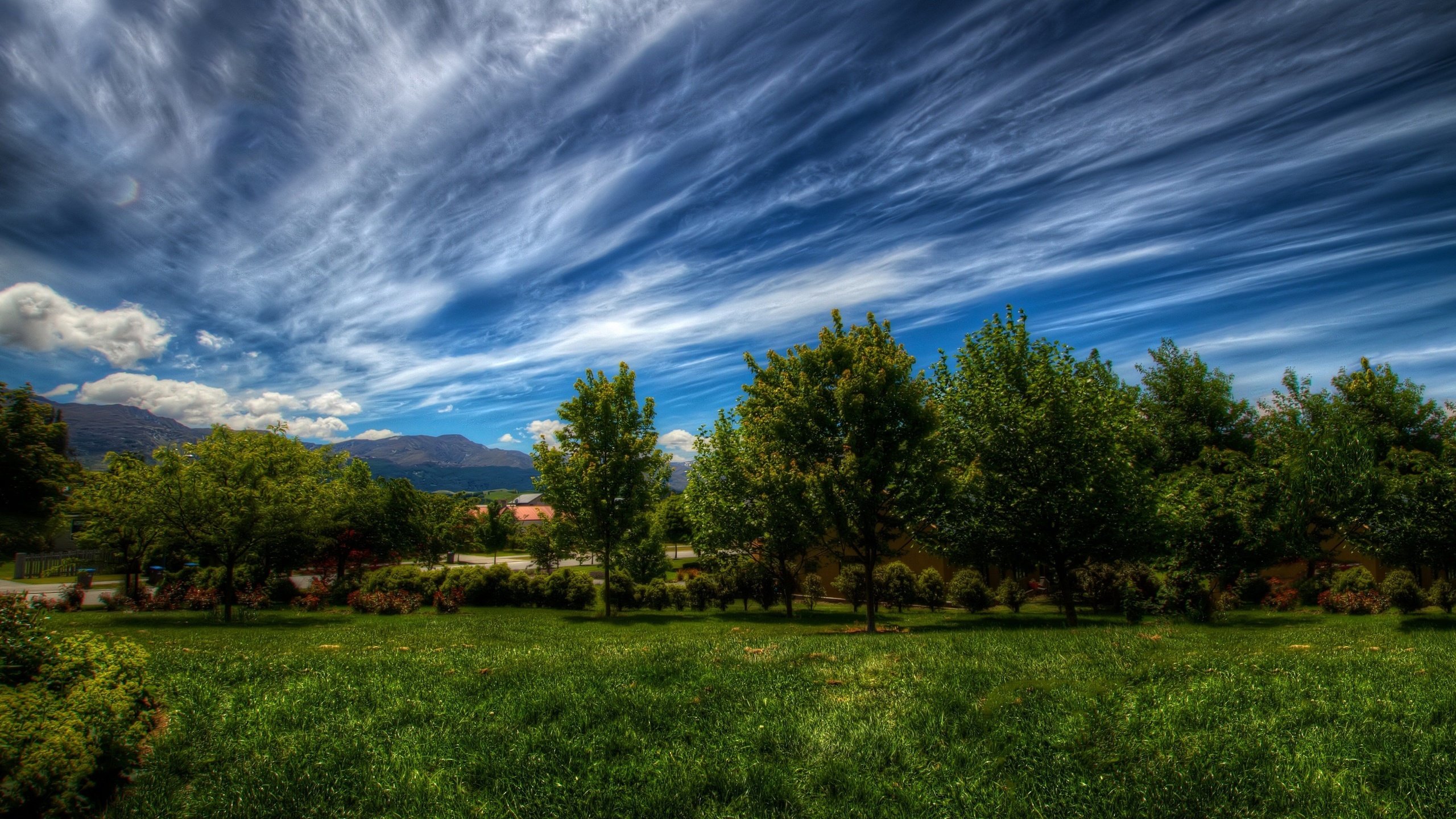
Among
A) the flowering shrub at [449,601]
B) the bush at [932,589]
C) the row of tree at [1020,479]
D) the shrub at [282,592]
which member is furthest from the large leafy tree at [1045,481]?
the shrub at [282,592]

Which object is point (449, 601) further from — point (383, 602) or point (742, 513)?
point (742, 513)

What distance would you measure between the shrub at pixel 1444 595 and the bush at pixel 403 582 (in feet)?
112

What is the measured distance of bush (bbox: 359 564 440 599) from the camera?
86.2ft

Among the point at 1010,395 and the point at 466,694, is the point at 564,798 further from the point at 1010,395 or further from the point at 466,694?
the point at 1010,395

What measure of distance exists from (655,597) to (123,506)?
18154 mm

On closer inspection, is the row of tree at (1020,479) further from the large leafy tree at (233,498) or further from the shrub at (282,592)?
the shrub at (282,592)

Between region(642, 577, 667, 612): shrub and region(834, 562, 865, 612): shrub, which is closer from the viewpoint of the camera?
region(834, 562, 865, 612): shrub

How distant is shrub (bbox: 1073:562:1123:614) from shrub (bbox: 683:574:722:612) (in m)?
10.7

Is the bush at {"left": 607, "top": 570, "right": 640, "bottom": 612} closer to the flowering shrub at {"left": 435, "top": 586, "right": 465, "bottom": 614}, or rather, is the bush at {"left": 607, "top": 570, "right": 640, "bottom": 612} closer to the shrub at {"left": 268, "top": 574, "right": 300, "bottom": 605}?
the flowering shrub at {"left": 435, "top": 586, "right": 465, "bottom": 614}

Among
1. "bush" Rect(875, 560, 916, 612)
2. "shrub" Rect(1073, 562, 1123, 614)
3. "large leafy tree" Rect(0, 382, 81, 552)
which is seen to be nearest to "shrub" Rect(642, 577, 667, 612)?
"bush" Rect(875, 560, 916, 612)

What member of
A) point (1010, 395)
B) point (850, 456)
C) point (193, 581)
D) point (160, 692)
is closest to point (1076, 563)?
point (1010, 395)

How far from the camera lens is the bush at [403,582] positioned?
26.3m

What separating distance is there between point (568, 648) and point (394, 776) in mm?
5203

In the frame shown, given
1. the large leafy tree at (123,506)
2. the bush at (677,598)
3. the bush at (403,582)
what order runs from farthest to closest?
the bush at (677,598) → the bush at (403,582) → the large leafy tree at (123,506)
